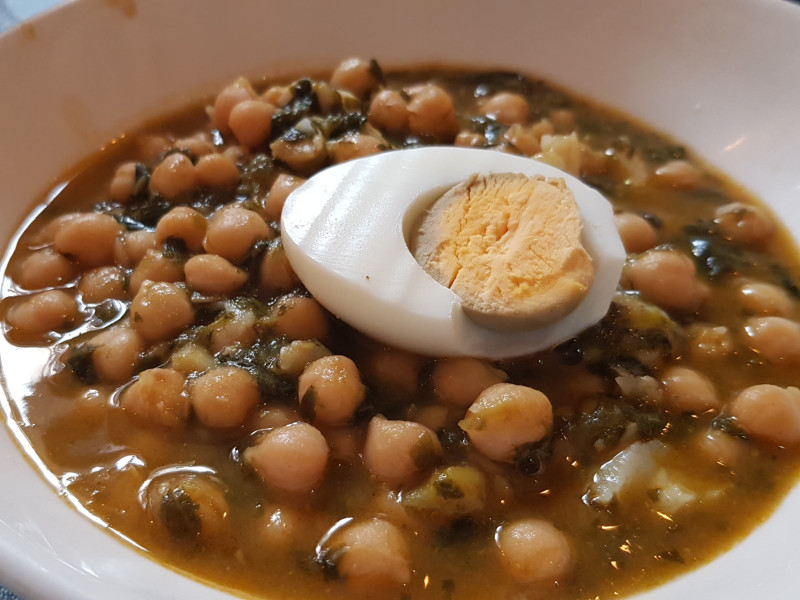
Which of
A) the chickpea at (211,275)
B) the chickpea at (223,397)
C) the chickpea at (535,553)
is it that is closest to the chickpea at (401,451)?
the chickpea at (535,553)

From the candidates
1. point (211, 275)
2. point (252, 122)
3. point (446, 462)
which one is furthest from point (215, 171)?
point (446, 462)

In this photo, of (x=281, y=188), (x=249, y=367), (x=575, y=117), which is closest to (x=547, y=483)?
(x=249, y=367)

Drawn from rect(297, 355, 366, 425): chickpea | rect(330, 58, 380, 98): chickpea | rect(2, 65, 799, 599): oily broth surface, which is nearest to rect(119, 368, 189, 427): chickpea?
rect(2, 65, 799, 599): oily broth surface

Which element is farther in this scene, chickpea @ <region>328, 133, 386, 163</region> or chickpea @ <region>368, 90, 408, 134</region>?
chickpea @ <region>368, 90, 408, 134</region>

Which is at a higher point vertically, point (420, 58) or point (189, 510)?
point (420, 58)

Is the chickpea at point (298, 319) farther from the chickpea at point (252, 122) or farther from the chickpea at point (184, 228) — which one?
the chickpea at point (252, 122)

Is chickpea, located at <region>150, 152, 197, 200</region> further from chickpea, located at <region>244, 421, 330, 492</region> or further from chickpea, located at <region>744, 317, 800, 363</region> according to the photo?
chickpea, located at <region>744, 317, 800, 363</region>

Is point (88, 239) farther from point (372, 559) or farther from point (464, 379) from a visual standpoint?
point (372, 559)
